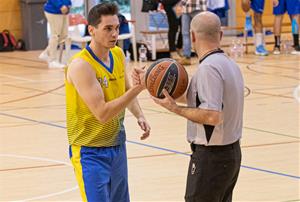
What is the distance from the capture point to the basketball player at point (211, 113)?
4344 millimetres

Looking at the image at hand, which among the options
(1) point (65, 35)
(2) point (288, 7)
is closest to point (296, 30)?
(2) point (288, 7)

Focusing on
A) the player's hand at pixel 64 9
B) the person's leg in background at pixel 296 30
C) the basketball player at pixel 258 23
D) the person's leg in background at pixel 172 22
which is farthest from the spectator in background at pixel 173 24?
the person's leg in background at pixel 296 30

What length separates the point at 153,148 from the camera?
8641 mm

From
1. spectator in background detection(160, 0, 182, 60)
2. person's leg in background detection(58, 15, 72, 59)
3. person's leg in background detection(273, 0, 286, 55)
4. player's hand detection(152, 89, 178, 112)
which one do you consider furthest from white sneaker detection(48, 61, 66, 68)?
player's hand detection(152, 89, 178, 112)

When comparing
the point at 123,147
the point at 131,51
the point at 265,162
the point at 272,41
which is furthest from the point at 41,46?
the point at 123,147

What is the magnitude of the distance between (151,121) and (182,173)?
288cm

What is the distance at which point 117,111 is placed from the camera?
4.64m

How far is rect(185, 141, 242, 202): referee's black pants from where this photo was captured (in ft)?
14.7

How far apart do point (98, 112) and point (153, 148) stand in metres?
4.04

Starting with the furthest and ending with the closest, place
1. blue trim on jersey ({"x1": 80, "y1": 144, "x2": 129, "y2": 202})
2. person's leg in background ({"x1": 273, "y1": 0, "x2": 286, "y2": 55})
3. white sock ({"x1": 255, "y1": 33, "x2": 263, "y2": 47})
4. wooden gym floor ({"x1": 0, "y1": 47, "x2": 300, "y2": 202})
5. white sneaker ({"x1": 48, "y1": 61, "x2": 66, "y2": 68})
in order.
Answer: white sock ({"x1": 255, "y1": 33, "x2": 263, "y2": 47}) < person's leg in background ({"x1": 273, "y1": 0, "x2": 286, "y2": 55}) < white sneaker ({"x1": 48, "y1": 61, "x2": 66, "y2": 68}) < wooden gym floor ({"x1": 0, "y1": 47, "x2": 300, "y2": 202}) < blue trim on jersey ({"x1": 80, "y1": 144, "x2": 129, "y2": 202})

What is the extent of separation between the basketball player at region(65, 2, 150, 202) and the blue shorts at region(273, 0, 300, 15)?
12726 millimetres

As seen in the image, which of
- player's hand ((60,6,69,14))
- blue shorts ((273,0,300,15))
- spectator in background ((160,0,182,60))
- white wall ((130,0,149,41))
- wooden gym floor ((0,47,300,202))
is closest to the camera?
wooden gym floor ((0,47,300,202))

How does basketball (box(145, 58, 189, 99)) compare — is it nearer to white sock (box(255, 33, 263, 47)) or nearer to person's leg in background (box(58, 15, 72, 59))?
person's leg in background (box(58, 15, 72, 59))

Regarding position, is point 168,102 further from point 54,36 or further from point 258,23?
point 258,23
